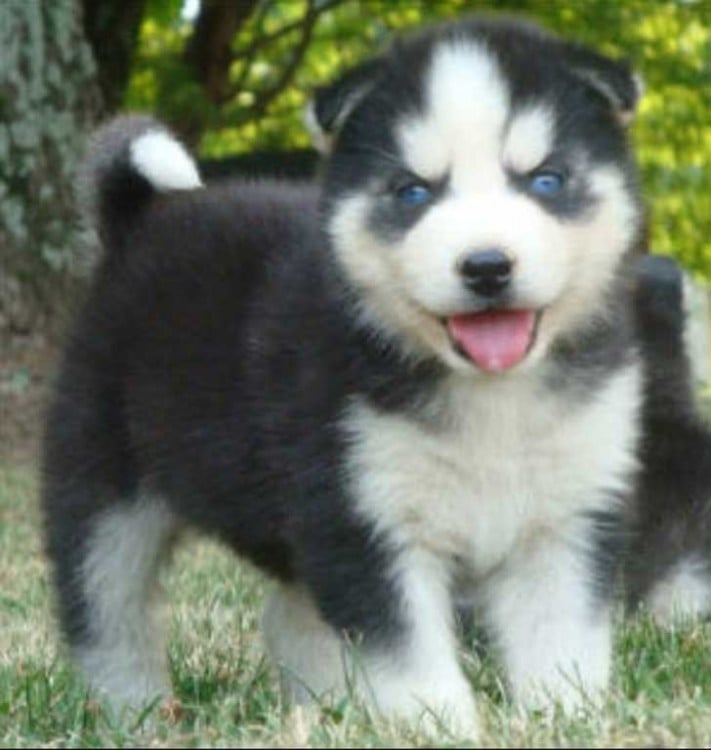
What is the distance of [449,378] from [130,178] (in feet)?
4.95

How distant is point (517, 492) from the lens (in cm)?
491

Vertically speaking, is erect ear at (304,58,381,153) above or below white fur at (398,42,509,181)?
below

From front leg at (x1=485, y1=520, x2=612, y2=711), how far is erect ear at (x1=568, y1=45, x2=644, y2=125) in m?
0.91

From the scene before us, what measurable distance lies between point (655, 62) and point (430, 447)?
12713 millimetres

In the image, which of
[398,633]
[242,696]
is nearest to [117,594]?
[242,696]

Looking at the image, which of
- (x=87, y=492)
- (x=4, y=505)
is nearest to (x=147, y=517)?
(x=87, y=492)

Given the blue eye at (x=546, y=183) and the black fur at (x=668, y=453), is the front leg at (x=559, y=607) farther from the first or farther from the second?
the black fur at (x=668, y=453)

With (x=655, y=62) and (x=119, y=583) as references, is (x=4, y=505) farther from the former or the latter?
(x=655, y=62)

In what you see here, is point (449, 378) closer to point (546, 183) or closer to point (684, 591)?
point (546, 183)

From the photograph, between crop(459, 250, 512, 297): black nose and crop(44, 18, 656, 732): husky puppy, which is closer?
crop(459, 250, 512, 297): black nose

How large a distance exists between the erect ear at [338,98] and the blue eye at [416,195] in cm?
29

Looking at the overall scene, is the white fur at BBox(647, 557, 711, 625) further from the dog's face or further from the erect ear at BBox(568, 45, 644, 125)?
the erect ear at BBox(568, 45, 644, 125)

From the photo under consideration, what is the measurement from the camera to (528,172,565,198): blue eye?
15.6 feet

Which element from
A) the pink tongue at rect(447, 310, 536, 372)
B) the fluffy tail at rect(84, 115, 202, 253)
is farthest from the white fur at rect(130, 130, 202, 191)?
the pink tongue at rect(447, 310, 536, 372)
